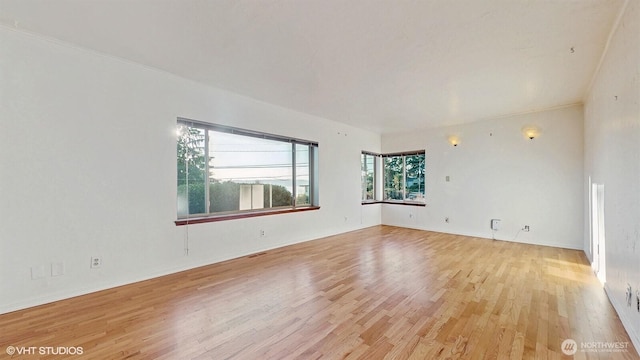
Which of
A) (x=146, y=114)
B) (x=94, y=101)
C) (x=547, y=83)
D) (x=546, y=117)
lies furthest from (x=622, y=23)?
(x=94, y=101)

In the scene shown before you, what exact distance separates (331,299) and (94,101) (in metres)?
3.46

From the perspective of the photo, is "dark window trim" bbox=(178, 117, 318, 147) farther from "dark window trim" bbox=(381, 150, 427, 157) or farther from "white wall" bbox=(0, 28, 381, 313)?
"dark window trim" bbox=(381, 150, 427, 157)

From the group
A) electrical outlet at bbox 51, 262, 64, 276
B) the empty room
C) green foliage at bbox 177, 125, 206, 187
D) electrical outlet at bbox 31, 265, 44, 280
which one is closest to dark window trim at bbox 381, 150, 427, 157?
the empty room

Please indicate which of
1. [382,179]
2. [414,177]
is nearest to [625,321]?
[414,177]

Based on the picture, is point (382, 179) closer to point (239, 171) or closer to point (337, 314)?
point (239, 171)

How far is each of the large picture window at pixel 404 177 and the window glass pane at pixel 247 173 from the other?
3.47 metres

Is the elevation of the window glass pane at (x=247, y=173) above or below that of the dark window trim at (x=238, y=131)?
below

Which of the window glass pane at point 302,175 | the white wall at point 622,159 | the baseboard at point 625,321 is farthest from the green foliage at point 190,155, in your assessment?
the baseboard at point 625,321

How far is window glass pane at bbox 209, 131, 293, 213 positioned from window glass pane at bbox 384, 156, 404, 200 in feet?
11.3

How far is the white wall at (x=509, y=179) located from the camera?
16.4 ft

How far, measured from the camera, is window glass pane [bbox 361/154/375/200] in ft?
24.6

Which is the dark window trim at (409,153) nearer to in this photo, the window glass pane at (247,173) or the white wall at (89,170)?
the window glass pane at (247,173)

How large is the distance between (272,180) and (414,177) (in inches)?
161

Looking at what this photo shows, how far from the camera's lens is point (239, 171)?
15.3 feet
